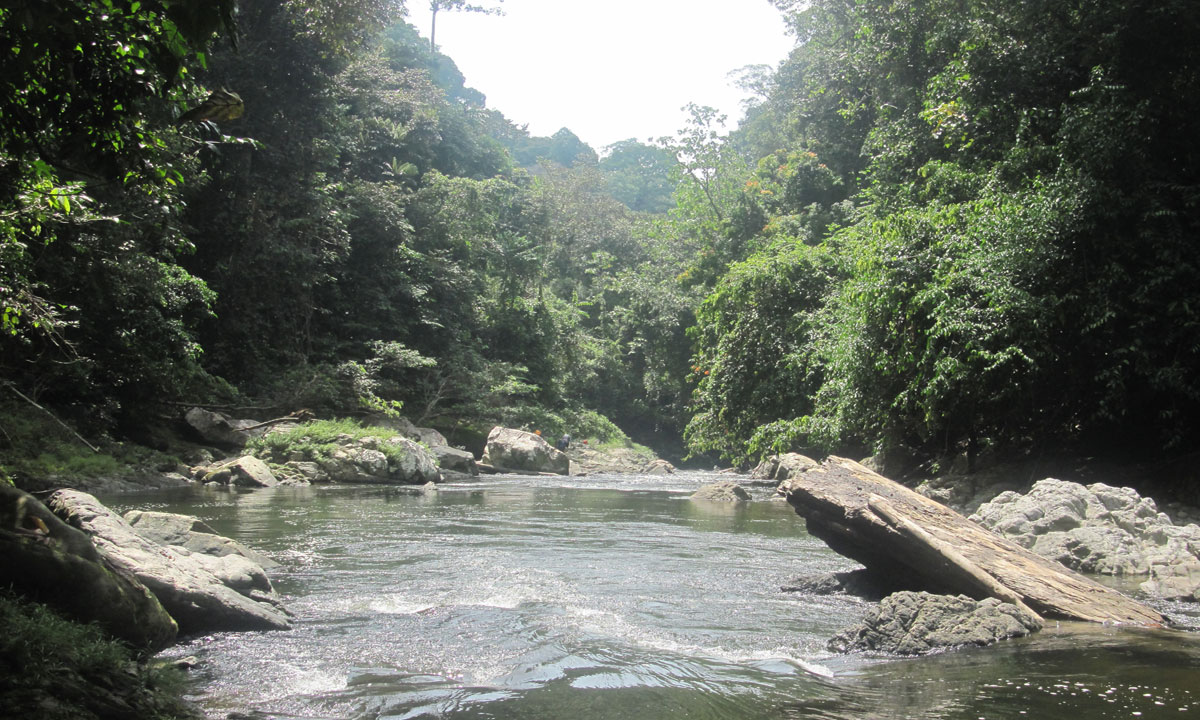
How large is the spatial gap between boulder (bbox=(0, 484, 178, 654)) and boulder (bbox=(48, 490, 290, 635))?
0.40m

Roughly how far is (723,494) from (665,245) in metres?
24.0

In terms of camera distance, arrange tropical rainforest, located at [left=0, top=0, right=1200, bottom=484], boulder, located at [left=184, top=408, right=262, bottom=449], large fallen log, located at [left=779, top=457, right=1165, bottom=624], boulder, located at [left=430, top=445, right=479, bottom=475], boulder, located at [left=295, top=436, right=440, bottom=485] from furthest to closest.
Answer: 1. boulder, located at [left=430, top=445, right=479, bottom=475]
2. boulder, located at [left=184, top=408, right=262, bottom=449]
3. boulder, located at [left=295, top=436, right=440, bottom=485]
4. tropical rainforest, located at [left=0, top=0, right=1200, bottom=484]
5. large fallen log, located at [left=779, top=457, right=1165, bottom=624]

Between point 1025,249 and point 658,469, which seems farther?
point 658,469

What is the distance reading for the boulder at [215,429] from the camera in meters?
18.4

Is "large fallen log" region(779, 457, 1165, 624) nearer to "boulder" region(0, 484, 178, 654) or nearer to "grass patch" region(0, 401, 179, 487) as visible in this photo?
"boulder" region(0, 484, 178, 654)

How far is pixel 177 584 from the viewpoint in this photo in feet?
17.6

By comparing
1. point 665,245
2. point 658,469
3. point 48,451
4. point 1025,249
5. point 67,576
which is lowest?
point 658,469

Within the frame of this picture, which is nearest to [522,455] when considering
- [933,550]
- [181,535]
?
[181,535]

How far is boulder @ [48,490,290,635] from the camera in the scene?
5.29 meters

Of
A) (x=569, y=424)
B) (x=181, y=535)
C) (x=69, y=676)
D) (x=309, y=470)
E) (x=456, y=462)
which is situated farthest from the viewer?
(x=569, y=424)

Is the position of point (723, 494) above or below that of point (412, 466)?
above

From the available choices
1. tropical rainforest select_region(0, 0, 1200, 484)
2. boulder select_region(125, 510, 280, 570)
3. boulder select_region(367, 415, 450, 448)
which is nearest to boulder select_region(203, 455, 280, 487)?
tropical rainforest select_region(0, 0, 1200, 484)

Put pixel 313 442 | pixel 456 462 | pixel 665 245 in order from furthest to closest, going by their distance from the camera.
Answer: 1. pixel 665 245
2. pixel 456 462
3. pixel 313 442

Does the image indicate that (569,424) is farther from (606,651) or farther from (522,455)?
(606,651)
